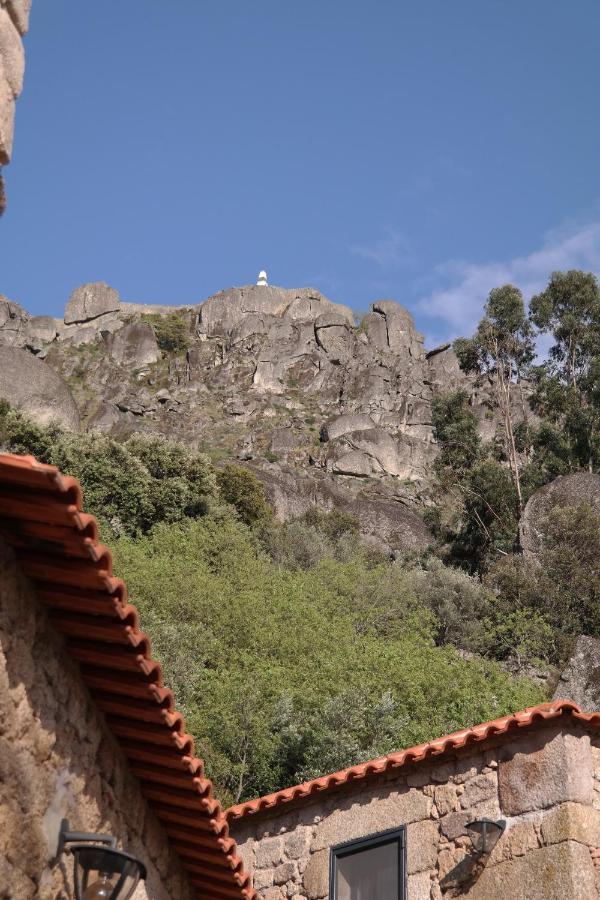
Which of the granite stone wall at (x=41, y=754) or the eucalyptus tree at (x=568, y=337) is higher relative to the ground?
the eucalyptus tree at (x=568, y=337)

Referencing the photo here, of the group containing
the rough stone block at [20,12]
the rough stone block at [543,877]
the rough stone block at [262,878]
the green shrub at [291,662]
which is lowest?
the rough stone block at [543,877]

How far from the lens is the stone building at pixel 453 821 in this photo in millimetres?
8258

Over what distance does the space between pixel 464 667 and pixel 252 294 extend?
63.8 meters

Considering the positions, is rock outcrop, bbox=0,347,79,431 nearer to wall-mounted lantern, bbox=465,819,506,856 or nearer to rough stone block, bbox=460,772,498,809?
rough stone block, bbox=460,772,498,809

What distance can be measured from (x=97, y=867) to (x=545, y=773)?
14.3ft

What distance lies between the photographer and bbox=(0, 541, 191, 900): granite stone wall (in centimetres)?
468

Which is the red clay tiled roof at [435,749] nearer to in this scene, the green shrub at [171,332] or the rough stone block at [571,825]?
the rough stone block at [571,825]

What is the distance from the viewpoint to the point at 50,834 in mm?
4953

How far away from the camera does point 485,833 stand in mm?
8469

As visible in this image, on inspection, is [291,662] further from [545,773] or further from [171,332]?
[171,332]

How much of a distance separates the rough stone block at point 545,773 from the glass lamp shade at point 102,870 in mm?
4184

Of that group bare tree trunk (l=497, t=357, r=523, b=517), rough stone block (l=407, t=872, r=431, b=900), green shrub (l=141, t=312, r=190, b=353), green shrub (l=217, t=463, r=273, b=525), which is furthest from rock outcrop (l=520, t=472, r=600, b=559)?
green shrub (l=141, t=312, r=190, b=353)

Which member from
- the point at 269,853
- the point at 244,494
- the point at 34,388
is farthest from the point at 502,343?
the point at 269,853

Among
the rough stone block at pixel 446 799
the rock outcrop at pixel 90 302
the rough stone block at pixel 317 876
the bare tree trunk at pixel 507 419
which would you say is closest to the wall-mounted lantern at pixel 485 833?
the rough stone block at pixel 446 799
